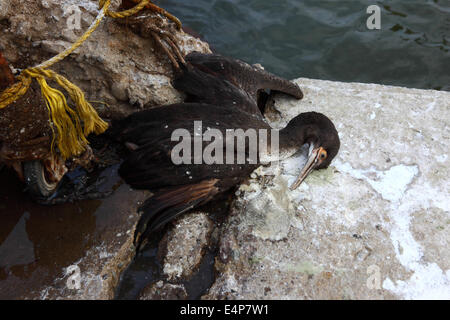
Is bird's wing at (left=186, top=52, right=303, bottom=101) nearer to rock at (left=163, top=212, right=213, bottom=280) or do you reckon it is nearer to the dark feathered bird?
the dark feathered bird

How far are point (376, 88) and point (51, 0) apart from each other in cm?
333

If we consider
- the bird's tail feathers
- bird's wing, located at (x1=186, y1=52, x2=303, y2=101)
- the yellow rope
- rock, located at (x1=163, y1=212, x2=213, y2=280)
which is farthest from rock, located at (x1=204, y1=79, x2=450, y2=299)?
the yellow rope

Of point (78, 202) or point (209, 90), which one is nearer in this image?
point (78, 202)

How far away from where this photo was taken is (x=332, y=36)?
5.29 metres

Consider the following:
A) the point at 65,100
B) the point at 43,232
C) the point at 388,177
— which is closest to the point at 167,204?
the point at 43,232

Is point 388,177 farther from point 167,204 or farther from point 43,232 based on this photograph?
point 43,232

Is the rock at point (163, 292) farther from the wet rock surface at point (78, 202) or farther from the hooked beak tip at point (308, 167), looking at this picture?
the hooked beak tip at point (308, 167)

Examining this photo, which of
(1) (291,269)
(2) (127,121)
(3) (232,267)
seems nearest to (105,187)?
(2) (127,121)

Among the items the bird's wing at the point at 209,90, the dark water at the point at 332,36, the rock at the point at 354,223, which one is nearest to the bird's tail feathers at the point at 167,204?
the rock at the point at 354,223

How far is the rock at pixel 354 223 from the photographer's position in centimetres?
227

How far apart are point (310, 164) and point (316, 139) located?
28 centimetres

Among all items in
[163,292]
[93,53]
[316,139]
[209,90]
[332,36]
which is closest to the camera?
[163,292]

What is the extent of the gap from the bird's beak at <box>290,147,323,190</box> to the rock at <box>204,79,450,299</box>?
0.22 feet

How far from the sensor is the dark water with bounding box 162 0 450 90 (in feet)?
16.4
